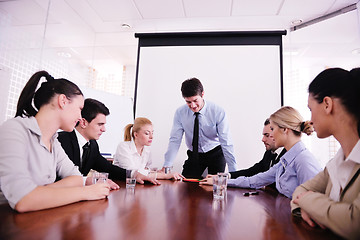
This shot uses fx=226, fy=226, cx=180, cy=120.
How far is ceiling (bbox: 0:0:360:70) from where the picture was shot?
9.95ft

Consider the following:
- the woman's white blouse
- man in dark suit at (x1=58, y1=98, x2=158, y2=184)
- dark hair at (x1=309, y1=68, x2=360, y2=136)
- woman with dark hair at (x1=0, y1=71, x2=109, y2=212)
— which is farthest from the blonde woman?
dark hair at (x1=309, y1=68, x2=360, y2=136)

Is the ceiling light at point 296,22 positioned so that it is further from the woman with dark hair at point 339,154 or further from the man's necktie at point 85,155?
the man's necktie at point 85,155

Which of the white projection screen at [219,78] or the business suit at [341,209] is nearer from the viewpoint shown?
the business suit at [341,209]

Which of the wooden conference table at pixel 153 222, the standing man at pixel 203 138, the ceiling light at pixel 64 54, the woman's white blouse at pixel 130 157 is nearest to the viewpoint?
the wooden conference table at pixel 153 222

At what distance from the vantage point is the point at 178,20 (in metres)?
3.42

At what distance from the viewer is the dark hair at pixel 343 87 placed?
78cm

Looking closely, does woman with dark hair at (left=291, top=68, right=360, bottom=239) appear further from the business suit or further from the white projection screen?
the white projection screen

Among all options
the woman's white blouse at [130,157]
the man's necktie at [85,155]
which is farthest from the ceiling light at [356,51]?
the man's necktie at [85,155]

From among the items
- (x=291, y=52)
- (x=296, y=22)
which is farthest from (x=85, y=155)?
(x=291, y=52)

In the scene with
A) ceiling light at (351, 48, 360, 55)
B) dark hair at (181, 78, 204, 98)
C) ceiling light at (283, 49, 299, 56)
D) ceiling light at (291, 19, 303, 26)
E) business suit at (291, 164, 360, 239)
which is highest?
ceiling light at (291, 19, 303, 26)

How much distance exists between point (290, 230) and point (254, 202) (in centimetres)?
38

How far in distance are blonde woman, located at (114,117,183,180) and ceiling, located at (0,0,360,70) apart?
1.80 meters

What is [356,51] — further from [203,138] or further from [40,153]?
[40,153]

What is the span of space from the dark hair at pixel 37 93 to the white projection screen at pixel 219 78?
84.7 inches
